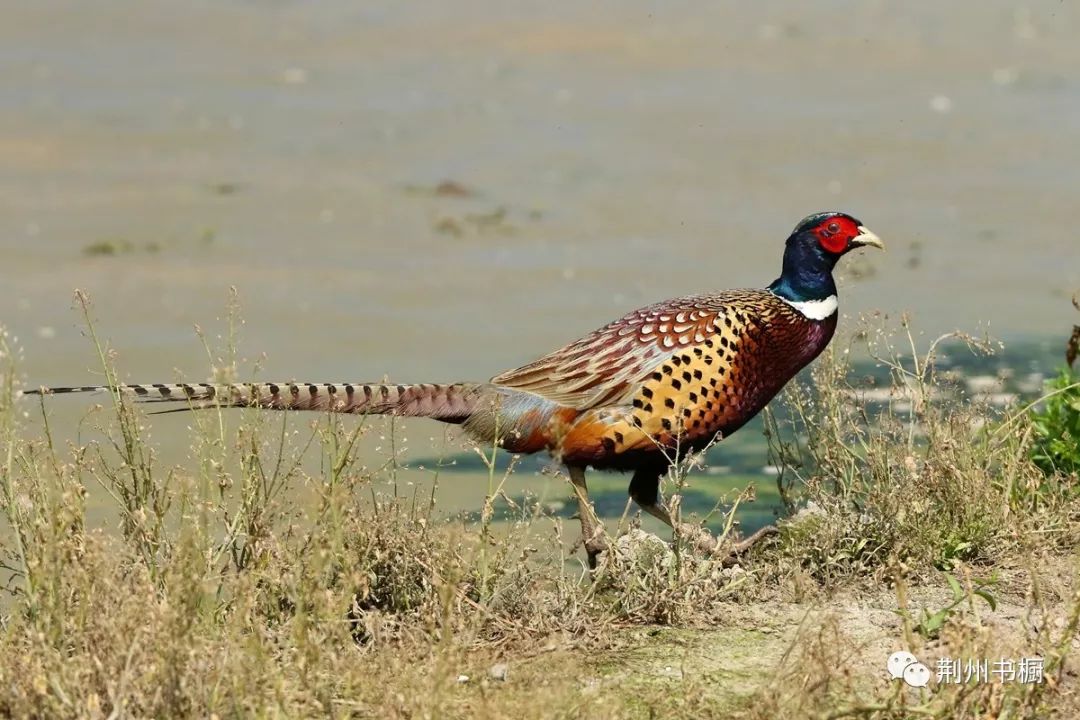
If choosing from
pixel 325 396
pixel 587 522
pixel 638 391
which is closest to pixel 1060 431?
pixel 638 391

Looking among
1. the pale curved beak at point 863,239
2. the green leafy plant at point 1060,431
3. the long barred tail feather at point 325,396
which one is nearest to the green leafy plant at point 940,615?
the green leafy plant at point 1060,431

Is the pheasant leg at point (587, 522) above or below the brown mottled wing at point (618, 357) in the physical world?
below

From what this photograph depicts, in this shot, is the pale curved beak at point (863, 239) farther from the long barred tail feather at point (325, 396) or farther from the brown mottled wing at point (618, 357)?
the long barred tail feather at point (325, 396)

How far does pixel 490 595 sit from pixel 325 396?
3.14 ft

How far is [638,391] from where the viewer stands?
664 cm

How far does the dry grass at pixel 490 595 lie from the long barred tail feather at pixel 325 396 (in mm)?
107

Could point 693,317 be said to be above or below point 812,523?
above

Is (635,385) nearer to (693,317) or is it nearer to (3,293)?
(693,317)

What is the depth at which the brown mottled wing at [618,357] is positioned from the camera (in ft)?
21.9

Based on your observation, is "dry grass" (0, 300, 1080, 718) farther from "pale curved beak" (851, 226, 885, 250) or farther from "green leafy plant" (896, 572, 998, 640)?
"pale curved beak" (851, 226, 885, 250)

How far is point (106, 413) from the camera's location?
6.21m

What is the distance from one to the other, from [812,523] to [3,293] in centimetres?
703

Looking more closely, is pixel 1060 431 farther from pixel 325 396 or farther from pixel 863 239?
pixel 325 396

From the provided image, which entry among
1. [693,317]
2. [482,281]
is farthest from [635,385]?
[482,281]
